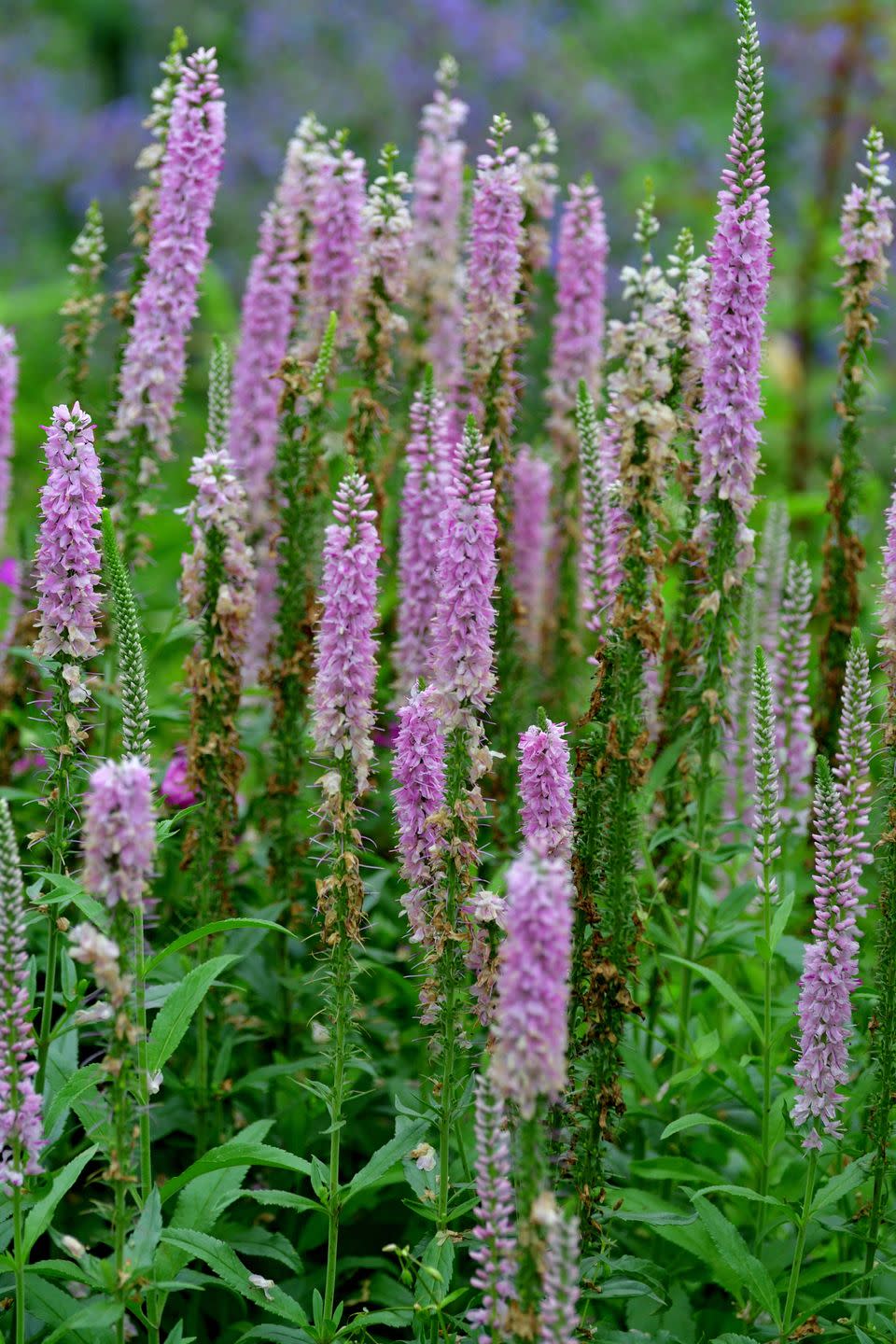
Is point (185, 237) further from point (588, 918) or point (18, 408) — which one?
point (18, 408)

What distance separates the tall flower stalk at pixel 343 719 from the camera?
383 cm

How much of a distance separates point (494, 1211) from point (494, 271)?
3.37 m

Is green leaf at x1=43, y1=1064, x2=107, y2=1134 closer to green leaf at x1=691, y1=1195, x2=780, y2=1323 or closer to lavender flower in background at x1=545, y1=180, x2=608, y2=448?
green leaf at x1=691, y1=1195, x2=780, y2=1323

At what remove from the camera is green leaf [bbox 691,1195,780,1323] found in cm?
406

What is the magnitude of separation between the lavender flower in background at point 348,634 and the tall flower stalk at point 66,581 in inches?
25.5

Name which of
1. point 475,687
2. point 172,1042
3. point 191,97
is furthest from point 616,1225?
point 191,97

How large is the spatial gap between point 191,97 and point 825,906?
340cm

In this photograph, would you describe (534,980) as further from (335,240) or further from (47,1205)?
(335,240)

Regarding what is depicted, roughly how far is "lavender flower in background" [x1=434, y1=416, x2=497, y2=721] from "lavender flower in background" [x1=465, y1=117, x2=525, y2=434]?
1.80 m

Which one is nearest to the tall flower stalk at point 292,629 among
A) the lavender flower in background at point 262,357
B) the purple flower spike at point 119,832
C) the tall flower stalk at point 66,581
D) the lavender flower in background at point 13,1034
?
the lavender flower in background at point 262,357

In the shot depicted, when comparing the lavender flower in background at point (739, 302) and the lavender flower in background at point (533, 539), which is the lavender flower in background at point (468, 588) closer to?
the lavender flower in background at point (739, 302)

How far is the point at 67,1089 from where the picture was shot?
392 cm

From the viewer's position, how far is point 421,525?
5.31m

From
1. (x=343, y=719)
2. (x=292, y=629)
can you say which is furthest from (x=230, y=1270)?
(x=292, y=629)
